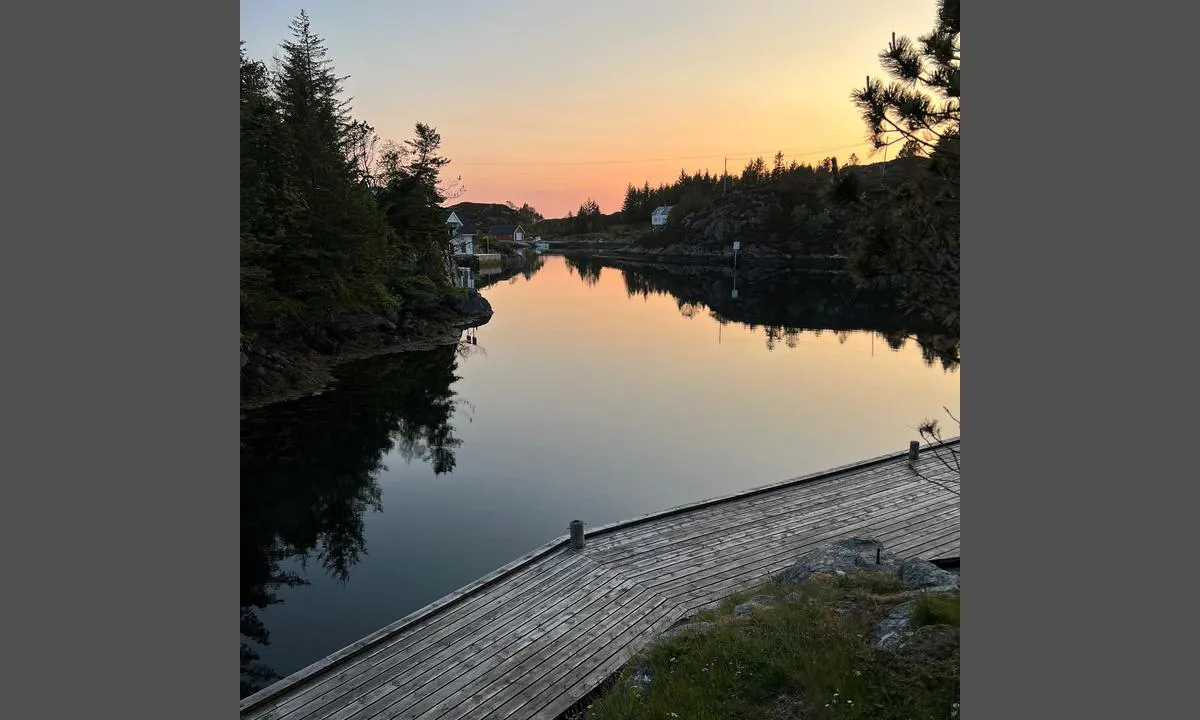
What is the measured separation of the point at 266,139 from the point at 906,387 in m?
28.1

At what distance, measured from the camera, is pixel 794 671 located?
6.87m

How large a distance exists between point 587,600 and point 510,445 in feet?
41.2

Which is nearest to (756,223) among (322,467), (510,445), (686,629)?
(510,445)

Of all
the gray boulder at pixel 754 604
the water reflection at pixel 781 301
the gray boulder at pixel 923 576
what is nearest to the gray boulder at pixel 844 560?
the gray boulder at pixel 923 576

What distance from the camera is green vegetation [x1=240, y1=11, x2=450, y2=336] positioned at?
24656mm

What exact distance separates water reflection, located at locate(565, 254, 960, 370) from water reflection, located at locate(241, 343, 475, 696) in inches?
704

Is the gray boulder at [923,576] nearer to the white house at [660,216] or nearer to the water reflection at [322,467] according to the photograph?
the water reflection at [322,467]

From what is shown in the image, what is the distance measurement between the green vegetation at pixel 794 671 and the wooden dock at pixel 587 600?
39.3 inches

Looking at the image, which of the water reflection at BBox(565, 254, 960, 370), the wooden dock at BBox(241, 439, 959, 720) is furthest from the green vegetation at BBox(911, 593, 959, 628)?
the water reflection at BBox(565, 254, 960, 370)

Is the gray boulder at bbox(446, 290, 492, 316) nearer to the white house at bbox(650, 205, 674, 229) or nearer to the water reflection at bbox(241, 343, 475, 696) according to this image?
the water reflection at bbox(241, 343, 475, 696)

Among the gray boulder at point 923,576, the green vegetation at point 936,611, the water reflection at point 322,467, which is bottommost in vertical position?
the water reflection at point 322,467

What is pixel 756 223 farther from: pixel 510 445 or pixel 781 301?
pixel 510 445

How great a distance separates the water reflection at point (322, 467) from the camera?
13.5 metres

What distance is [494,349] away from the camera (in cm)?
3922
